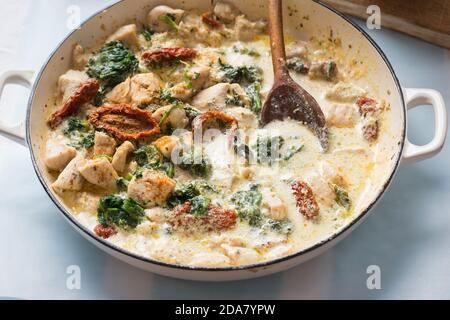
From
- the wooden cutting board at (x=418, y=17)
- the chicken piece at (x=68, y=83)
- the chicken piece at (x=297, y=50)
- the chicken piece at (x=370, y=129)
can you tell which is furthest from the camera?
the wooden cutting board at (x=418, y=17)

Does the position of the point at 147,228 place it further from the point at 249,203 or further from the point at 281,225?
the point at 281,225

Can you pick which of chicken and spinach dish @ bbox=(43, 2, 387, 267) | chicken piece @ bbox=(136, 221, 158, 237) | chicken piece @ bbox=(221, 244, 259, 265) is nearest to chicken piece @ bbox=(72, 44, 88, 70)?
chicken and spinach dish @ bbox=(43, 2, 387, 267)

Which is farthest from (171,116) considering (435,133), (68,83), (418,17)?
(418,17)

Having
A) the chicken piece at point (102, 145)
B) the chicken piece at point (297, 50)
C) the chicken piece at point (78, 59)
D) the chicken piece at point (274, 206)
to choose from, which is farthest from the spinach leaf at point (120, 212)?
the chicken piece at point (297, 50)

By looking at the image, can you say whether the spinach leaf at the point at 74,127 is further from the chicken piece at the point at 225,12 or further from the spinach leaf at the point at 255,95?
the chicken piece at the point at 225,12

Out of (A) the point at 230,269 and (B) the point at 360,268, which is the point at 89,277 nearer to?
(A) the point at 230,269

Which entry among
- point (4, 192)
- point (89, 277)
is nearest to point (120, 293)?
point (89, 277)

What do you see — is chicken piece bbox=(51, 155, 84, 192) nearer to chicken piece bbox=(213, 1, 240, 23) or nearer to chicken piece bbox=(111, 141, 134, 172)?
chicken piece bbox=(111, 141, 134, 172)

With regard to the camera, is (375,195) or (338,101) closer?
(375,195)
